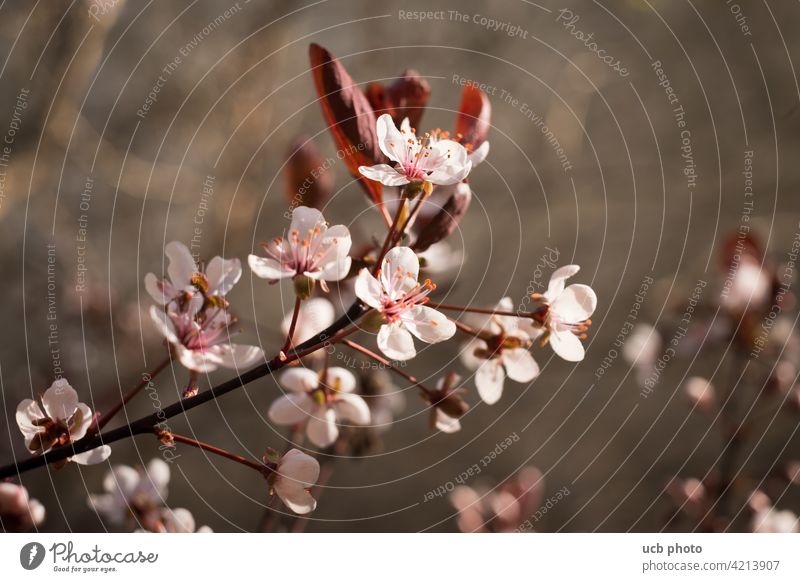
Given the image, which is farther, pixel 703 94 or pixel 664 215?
pixel 664 215

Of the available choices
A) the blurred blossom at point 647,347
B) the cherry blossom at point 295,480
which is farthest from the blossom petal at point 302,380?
the blurred blossom at point 647,347

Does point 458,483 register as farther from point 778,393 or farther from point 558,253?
point 778,393

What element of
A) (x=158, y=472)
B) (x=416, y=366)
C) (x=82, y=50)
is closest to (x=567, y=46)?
(x=416, y=366)

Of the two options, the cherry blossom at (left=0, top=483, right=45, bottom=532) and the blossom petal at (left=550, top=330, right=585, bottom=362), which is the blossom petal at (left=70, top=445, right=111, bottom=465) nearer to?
the cherry blossom at (left=0, top=483, right=45, bottom=532)

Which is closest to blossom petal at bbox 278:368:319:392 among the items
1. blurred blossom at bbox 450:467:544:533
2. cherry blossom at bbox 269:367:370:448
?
cherry blossom at bbox 269:367:370:448

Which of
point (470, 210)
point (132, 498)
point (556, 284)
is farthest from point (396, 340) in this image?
point (470, 210)

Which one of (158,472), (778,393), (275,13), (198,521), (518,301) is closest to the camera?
(158,472)
